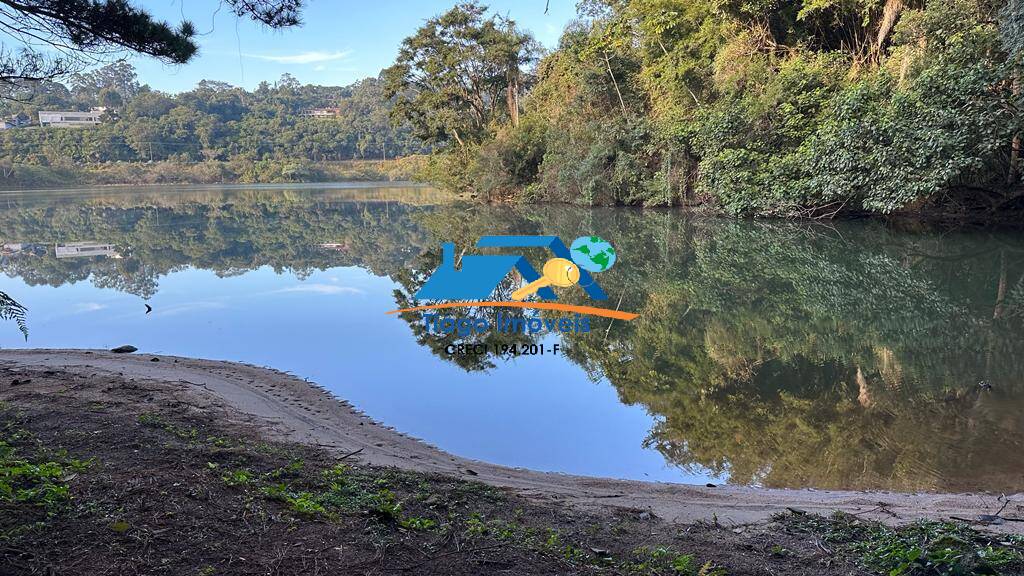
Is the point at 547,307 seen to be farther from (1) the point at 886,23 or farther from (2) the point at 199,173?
(2) the point at 199,173

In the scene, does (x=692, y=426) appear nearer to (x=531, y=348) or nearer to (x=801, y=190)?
(x=531, y=348)

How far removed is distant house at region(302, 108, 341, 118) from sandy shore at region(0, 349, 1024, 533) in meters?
75.5

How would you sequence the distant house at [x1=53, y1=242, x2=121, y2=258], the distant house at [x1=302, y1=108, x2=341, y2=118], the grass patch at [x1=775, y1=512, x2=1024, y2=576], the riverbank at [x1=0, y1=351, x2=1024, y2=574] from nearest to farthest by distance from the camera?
the grass patch at [x1=775, y1=512, x2=1024, y2=576]
the riverbank at [x1=0, y1=351, x2=1024, y2=574]
the distant house at [x1=53, y1=242, x2=121, y2=258]
the distant house at [x1=302, y1=108, x2=341, y2=118]

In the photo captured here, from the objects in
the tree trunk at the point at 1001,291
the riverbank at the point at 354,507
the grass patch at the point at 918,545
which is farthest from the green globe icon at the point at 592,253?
the grass patch at the point at 918,545

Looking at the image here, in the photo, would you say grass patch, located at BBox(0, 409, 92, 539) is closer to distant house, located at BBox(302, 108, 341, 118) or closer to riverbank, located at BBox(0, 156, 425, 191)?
riverbank, located at BBox(0, 156, 425, 191)

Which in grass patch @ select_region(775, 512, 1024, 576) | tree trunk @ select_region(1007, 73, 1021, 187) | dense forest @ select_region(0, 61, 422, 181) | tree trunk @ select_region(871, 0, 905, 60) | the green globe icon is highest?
dense forest @ select_region(0, 61, 422, 181)

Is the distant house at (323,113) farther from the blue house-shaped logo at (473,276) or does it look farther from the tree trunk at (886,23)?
the blue house-shaped logo at (473,276)

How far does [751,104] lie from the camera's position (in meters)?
18.9

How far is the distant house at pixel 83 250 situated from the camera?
55.3ft

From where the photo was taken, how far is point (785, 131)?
18.4 m

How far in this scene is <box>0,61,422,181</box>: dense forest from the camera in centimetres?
6025

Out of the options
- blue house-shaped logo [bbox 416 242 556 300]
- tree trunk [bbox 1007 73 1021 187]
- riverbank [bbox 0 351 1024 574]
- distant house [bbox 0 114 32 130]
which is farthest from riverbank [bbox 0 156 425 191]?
riverbank [bbox 0 351 1024 574]

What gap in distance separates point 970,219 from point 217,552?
1904 centimetres

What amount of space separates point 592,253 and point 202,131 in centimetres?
6416
